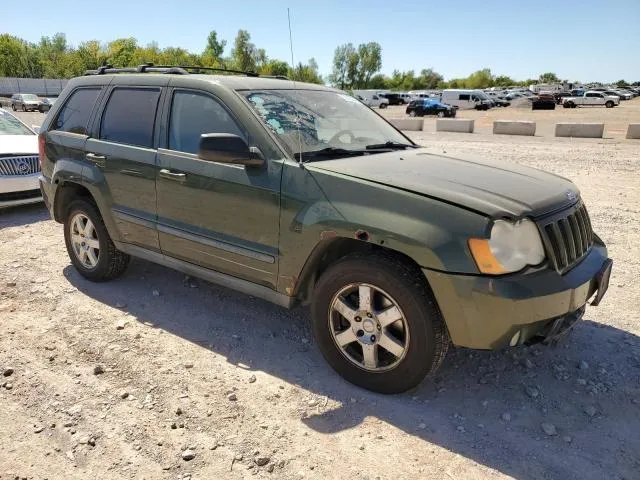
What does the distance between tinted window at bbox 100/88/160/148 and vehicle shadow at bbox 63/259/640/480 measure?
1.40 metres

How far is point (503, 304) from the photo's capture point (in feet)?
8.63

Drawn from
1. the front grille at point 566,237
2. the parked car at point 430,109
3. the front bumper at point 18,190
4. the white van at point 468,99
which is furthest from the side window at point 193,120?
the white van at point 468,99

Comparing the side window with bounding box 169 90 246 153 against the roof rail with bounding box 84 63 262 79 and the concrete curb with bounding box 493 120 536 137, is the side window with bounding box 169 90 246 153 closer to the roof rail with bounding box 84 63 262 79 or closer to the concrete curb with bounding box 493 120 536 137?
the roof rail with bounding box 84 63 262 79

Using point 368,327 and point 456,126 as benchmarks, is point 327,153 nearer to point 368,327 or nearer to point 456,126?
point 368,327

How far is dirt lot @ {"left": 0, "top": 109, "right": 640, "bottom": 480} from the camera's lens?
102 inches

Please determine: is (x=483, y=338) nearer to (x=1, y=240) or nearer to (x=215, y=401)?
(x=215, y=401)

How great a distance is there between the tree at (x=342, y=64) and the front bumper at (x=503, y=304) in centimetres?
11645

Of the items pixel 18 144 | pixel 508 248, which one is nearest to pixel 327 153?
pixel 508 248

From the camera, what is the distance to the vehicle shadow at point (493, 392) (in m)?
2.66

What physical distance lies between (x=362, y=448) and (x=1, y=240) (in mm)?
5544

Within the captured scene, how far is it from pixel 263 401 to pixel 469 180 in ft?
5.91

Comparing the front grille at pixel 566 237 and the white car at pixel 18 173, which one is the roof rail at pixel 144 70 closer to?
the front grille at pixel 566 237

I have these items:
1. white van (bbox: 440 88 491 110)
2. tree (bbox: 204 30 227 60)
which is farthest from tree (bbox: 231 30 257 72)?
white van (bbox: 440 88 491 110)

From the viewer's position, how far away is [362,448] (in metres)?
2.70
